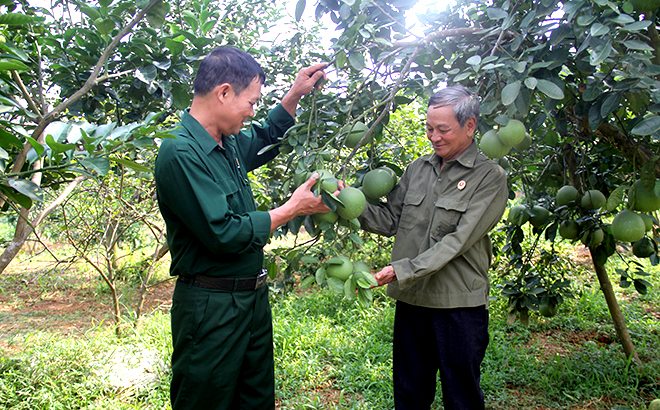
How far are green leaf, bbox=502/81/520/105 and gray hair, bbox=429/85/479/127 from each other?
32 centimetres

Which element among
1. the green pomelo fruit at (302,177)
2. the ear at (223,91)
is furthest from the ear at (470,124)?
the ear at (223,91)

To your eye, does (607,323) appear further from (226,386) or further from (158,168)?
(158,168)

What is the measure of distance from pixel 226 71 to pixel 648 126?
1.38m

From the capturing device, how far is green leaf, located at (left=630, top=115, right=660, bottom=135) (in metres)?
1.32

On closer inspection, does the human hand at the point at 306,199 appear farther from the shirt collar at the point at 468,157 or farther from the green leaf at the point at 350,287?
the shirt collar at the point at 468,157

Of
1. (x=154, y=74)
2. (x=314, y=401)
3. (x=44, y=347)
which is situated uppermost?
(x=154, y=74)

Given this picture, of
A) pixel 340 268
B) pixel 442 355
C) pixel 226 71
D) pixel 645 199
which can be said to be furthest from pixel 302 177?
pixel 645 199

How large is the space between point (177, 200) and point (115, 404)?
1797 millimetres

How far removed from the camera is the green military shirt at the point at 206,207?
1.52 metres

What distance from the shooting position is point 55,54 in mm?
1875

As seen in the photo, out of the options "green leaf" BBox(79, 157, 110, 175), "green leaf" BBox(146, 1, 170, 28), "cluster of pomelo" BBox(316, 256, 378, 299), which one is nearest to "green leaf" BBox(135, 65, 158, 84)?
"green leaf" BBox(146, 1, 170, 28)

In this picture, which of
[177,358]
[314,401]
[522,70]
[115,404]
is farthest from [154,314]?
[522,70]

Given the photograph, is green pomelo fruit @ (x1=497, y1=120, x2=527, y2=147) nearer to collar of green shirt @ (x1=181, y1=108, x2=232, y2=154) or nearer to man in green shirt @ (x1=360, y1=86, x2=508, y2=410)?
man in green shirt @ (x1=360, y1=86, x2=508, y2=410)

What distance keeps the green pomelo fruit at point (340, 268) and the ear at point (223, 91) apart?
722 mm
